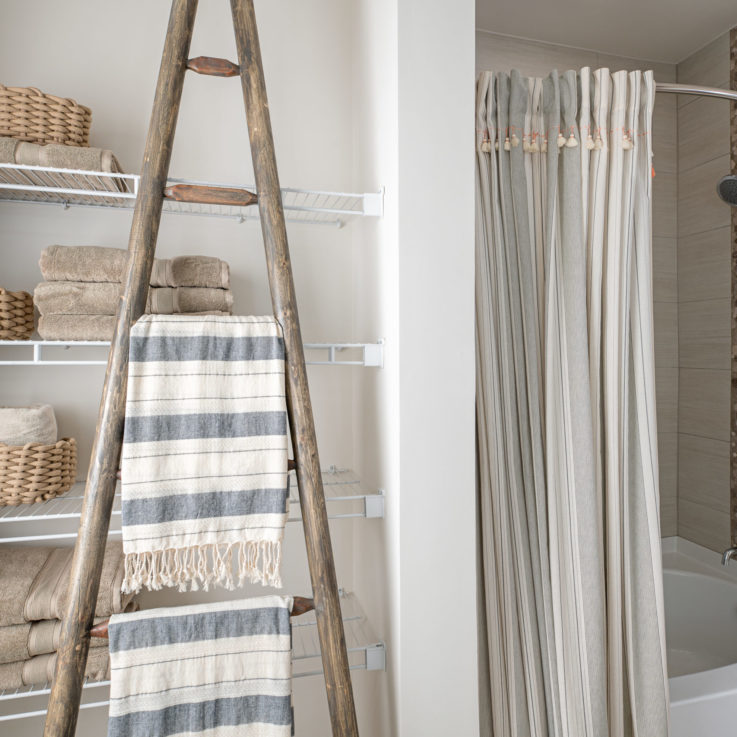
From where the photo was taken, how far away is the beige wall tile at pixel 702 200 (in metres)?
1.97

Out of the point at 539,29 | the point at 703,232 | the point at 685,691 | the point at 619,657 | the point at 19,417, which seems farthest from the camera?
the point at 703,232

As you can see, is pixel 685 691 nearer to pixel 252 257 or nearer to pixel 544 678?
pixel 544 678

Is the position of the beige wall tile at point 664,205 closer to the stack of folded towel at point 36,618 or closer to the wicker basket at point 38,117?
the wicker basket at point 38,117

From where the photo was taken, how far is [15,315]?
1.09 m

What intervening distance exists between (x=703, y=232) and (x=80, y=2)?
216 cm

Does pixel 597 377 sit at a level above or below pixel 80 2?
below

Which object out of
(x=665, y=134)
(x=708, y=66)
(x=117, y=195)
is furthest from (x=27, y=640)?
(x=708, y=66)

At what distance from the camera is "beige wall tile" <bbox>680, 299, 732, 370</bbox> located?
198 cm

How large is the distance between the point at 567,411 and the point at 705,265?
132 centimetres

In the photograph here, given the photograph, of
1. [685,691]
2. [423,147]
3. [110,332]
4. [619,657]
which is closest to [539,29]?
[423,147]

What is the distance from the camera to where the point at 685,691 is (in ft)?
4.42

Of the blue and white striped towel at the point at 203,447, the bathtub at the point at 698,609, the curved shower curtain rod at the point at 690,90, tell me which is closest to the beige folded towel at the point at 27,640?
the blue and white striped towel at the point at 203,447

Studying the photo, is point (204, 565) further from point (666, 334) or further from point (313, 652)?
point (666, 334)

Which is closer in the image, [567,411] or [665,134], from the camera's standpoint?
[567,411]
